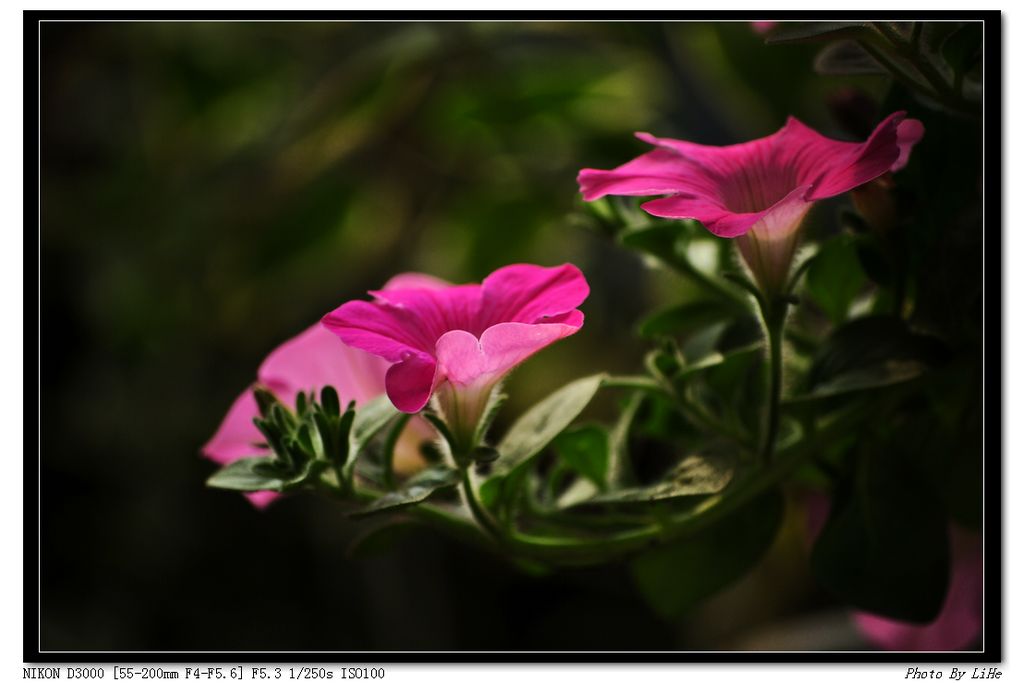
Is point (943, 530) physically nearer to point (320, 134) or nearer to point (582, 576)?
point (320, 134)

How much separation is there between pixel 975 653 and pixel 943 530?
2.7 inches

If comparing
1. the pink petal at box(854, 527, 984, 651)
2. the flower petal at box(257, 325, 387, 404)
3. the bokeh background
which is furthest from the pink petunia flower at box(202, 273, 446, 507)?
the bokeh background

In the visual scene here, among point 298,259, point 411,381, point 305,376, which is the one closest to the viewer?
point 411,381

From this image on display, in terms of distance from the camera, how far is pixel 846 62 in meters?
0.33

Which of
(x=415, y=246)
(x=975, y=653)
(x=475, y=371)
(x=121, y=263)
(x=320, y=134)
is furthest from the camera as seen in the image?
(x=415, y=246)

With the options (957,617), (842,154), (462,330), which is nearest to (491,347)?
(462,330)

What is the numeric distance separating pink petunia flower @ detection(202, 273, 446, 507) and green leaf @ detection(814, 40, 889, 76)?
0.16 metres

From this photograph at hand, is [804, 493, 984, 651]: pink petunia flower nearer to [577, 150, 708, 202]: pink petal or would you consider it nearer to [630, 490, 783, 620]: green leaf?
[630, 490, 783, 620]: green leaf

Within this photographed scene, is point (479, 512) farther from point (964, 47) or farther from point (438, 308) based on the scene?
point (964, 47)

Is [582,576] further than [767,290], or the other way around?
[582,576]

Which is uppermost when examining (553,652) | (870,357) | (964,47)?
(964,47)

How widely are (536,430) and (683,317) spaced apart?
0.33ft

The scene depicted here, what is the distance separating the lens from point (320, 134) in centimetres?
82

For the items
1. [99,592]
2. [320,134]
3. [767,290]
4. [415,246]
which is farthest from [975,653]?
[99,592]
